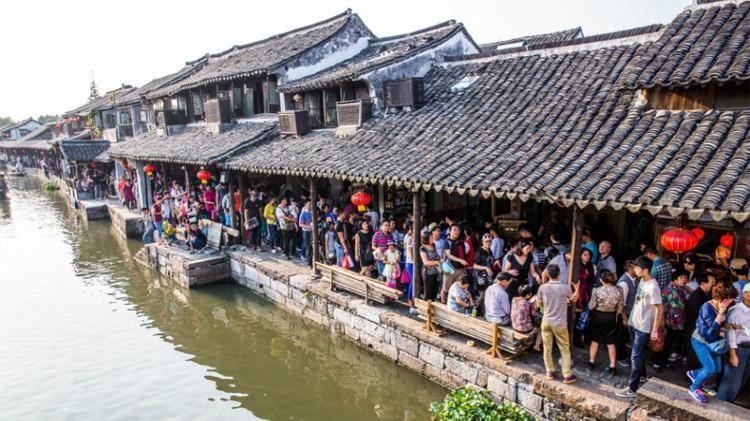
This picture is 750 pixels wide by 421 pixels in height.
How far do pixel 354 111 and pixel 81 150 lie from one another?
27.8 m

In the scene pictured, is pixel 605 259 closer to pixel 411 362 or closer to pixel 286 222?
pixel 411 362

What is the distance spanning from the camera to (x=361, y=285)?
36.7ft

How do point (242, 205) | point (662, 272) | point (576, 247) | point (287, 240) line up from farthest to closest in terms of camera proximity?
point (242, 205), point (287, 240), point (662, 272), point (576, 247)

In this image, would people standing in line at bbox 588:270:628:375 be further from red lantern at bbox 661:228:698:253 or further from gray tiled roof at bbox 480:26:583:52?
gray tiled roof at bbox 480:26:583:52

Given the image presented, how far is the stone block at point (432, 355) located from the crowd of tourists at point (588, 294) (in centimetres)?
89

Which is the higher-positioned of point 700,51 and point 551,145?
point 700,51

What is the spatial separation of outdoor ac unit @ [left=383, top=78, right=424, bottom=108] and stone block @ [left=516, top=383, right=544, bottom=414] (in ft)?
26.0

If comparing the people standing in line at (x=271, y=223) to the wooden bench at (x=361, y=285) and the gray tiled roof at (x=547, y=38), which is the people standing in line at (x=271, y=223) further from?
the gray tiled roof at (x=547, y=38)

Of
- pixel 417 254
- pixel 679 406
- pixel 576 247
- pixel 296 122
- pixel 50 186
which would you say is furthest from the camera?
pixel 50 186

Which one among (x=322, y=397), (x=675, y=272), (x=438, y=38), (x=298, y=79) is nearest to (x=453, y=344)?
(x=322, y=397)

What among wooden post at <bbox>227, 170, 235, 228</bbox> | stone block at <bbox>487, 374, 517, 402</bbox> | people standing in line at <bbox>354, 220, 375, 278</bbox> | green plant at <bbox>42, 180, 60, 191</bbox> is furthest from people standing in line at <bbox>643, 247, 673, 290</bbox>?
green plant at <bbox>42, 180, 60, 191</bbox>

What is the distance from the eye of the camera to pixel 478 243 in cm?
1125

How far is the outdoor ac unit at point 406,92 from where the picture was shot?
13.2m

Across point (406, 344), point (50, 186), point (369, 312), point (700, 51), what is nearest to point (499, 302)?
point (406, 344)
